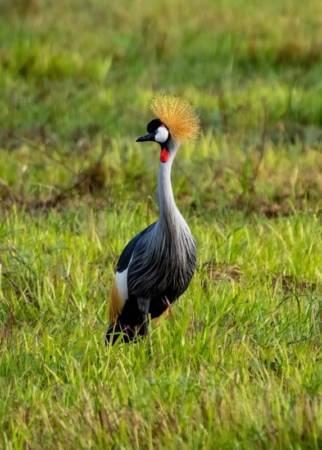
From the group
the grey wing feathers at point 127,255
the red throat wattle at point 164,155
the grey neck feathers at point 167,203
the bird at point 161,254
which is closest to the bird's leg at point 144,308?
the bird at point 161,254

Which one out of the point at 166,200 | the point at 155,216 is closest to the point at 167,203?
the point at 166,200

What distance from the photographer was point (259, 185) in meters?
7.87

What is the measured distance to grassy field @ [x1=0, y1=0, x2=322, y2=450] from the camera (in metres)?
4.21

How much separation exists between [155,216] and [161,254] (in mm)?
2158

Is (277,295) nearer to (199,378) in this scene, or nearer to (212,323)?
(212,323)

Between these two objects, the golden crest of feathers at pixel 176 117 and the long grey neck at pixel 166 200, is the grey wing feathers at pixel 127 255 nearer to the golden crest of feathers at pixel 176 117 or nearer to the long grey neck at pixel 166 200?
the long grey neck at pixel 166 200

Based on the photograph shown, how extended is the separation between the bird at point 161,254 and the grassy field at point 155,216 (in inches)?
4.6

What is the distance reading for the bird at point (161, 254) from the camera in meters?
4.86

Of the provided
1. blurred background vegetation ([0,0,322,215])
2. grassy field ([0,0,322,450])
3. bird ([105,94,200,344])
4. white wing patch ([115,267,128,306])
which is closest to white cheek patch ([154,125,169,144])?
bird ([105,94,200,344])

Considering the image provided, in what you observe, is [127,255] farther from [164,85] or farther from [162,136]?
[164,85]

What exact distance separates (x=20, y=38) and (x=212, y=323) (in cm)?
676

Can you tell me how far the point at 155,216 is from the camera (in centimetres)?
708

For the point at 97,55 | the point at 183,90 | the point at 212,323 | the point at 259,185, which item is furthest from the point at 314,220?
the point at 97,55

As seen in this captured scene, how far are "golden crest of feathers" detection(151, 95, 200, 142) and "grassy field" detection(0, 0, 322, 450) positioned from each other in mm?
680
